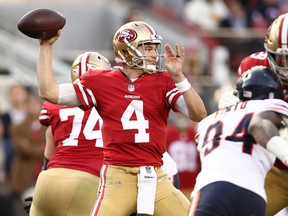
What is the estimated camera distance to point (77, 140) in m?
7.83

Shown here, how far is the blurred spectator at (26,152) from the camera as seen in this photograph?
12.4 metres

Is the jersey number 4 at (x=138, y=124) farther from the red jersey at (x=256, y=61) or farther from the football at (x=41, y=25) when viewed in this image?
Result: the red jersey at (x=256, y=61)

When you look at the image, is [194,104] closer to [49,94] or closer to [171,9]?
[49,94]

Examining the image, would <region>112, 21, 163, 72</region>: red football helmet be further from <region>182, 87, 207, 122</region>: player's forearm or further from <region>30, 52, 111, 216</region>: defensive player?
<region>30, 52, 111, 216</region>: defensive player

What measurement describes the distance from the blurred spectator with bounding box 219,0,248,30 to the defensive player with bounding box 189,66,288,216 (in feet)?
32.1

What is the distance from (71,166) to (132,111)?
100 cm

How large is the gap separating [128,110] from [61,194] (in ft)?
3.53

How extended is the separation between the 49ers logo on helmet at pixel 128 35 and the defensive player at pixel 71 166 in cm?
71

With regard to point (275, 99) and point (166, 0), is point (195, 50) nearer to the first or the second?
point (166, 0)

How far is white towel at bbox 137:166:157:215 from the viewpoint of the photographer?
6.87 m

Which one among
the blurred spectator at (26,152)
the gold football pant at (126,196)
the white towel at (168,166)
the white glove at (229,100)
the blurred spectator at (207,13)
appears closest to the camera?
the white glove at (229,100)

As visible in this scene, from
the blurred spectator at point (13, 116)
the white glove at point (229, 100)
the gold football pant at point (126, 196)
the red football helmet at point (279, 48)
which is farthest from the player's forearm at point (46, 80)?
the blurred spectator at point (13, 116)

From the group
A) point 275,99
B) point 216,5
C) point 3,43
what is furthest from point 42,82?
point 216,5

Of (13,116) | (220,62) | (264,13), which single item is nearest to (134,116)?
(13,116)
